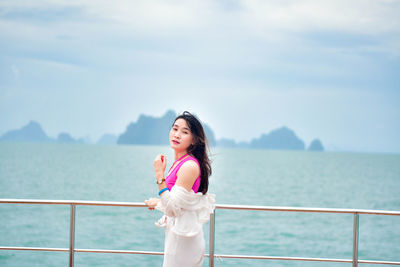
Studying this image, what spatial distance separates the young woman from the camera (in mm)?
2215

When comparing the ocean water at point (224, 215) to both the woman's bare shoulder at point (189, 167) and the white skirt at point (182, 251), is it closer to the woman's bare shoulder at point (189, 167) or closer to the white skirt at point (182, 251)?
the white skirt at point (182, 251)

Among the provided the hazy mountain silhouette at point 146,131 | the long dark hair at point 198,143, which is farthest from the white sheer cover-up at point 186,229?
the hazy mountain silhouette at point 146,131

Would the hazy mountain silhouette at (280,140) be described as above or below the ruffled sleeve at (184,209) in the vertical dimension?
above

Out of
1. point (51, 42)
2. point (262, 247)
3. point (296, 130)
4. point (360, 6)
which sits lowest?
point (262, 247)

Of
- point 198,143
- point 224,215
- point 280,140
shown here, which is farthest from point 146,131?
point 198,143

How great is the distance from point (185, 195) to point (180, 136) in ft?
1.07

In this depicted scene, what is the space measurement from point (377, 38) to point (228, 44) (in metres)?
18.3

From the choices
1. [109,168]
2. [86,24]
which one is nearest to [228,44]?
[86,24]

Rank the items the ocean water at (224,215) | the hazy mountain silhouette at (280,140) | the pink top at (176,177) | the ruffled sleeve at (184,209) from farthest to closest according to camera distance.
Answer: the hazy mountain silhouette at (280,140) → the ocean water at (224,215) → the pink top at (176,177) → the ruffled sleeve at (184,209)

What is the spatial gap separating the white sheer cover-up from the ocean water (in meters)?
1.02

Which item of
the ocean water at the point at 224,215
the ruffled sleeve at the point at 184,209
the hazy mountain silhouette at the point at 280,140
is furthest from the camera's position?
the hazy mountain silhouette at the point at 280,140

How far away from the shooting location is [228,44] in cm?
5709

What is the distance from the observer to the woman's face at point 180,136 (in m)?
2.36

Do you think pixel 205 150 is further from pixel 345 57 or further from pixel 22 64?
pixel 22 64
